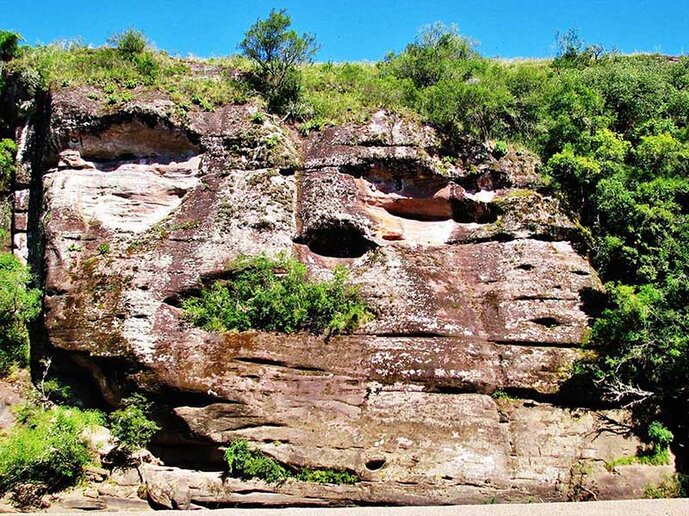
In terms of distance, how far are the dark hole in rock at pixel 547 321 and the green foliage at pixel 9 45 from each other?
18.4 meters

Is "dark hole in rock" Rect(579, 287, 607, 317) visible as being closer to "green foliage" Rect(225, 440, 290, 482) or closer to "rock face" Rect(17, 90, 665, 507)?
"rock face" Rect(17, 90, 665, 507)

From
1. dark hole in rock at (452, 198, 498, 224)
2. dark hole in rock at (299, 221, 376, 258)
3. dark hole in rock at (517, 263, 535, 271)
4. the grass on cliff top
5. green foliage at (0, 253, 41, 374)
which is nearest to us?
dark hole in rock at (517, 263, 535, 271)

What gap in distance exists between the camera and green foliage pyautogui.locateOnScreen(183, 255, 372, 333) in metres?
14.6

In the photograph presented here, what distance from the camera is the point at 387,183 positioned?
18594 mm

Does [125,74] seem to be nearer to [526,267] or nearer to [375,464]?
[526,267]

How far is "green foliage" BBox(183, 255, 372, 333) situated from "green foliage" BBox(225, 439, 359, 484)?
9.72ft

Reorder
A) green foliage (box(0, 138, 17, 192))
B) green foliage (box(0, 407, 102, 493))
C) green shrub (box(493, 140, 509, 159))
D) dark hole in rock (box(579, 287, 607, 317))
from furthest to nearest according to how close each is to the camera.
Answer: green foliage (box(0, 138, 17, 192)), green shrub (box(493, 140, 509, 159)), dark hole in rock (box(579, 287, 607, 317)), green foliage (box(0, 407, 102, 493))

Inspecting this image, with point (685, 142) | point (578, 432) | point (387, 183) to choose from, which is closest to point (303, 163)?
point (387, 183)

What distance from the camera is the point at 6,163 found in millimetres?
19797

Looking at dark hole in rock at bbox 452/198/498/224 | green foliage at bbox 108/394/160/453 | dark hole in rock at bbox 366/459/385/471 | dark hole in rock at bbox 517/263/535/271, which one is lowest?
dark hole in rock at bbox 366/459/385/471

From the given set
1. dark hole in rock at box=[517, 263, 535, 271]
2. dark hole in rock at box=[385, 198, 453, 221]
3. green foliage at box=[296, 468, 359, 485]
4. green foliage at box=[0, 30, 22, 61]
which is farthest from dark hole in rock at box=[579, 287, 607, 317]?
green foliage at box=[0, 30, 22, 61]

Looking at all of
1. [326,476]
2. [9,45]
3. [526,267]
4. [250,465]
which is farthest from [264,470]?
[9,45]

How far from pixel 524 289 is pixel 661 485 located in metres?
5.23

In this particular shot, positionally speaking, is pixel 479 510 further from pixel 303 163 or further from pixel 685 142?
pixel 685 142
